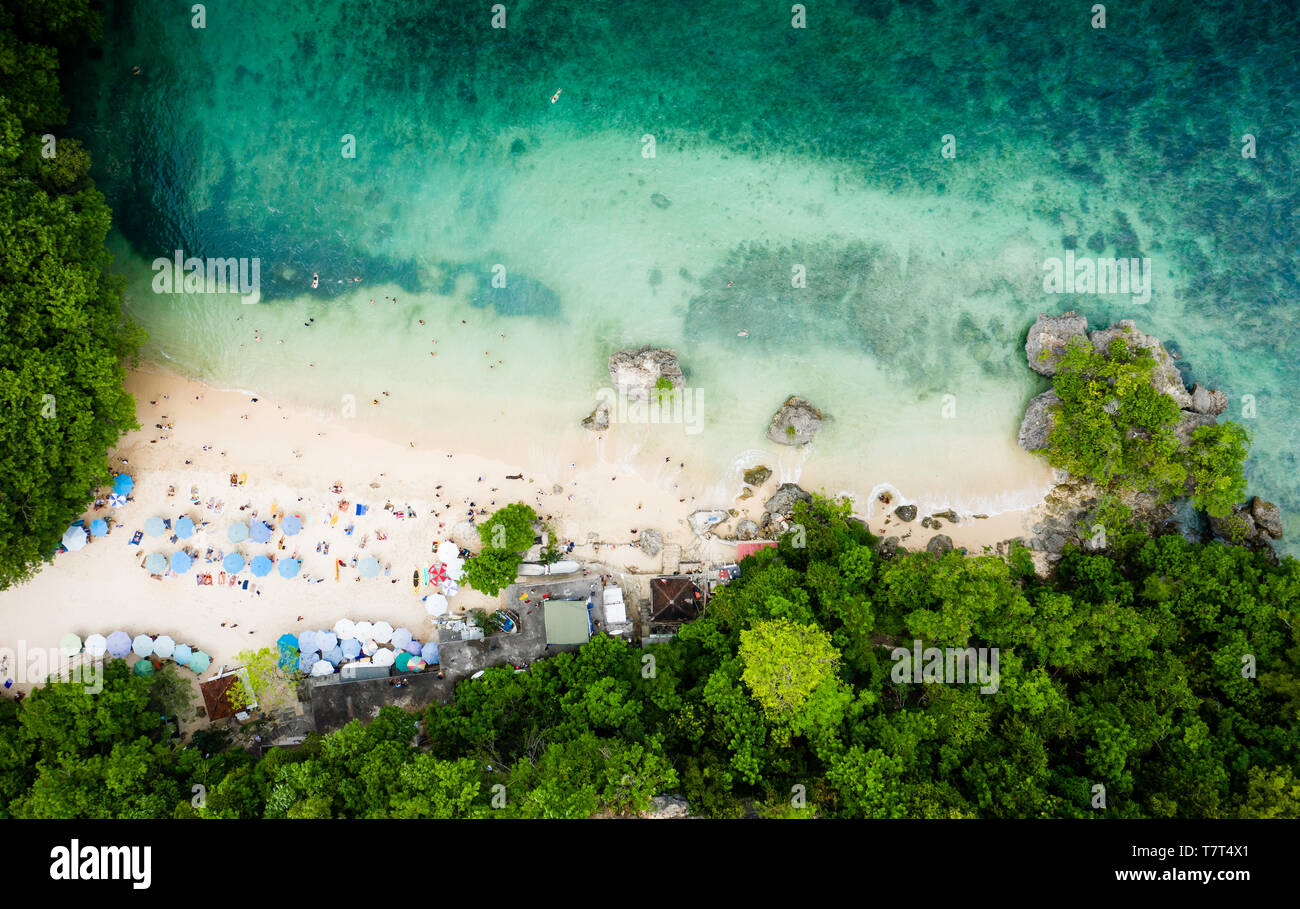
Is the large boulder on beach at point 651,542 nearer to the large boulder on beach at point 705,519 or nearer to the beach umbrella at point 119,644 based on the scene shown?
the large boulder on beach at point 705,519

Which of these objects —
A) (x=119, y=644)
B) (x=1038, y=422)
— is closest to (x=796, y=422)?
(x=1038, y=422)

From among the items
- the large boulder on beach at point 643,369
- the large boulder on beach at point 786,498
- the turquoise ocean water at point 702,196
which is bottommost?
the large boulder on beach at point 786,498

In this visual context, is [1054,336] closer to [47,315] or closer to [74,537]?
[47,315]

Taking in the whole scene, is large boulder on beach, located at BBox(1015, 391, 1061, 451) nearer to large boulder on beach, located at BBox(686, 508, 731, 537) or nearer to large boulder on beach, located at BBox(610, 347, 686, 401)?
large boulder on beach, located at BBox(686, 508, 731, 537)

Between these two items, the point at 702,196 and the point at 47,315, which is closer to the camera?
the point at 47,315

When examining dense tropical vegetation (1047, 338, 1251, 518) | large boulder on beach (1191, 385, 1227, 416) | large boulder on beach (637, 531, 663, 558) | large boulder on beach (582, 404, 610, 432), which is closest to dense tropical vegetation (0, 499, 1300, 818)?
dense tropical vegetation (1047, 338, 1251, 518)

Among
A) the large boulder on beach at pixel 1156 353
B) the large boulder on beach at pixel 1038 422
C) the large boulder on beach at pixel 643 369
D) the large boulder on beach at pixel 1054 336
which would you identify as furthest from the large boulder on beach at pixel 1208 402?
the large boulder on beach at pixel 643 369
